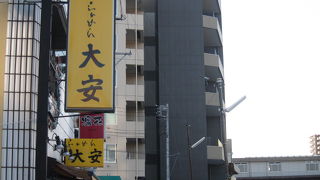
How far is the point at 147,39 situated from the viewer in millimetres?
51906

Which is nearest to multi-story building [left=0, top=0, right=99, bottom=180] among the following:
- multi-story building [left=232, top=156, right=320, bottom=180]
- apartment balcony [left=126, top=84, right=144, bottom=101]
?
apartment balcony [left=126, top=84, right=144, bottom=101]

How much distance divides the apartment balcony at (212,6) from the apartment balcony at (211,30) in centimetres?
256

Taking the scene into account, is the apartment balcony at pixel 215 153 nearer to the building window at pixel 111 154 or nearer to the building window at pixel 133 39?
the building window at pixel 111 154

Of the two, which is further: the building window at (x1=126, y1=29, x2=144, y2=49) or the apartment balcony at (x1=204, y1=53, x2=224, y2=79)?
the building window at (x1=126, y1=29, x2=144, y2=49)

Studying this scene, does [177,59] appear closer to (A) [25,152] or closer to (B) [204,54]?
(B) [204,54]

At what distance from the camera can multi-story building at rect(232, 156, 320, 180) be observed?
88.9 meters

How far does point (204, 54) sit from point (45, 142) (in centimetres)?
3656

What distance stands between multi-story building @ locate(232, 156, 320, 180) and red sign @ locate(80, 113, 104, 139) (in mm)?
61686

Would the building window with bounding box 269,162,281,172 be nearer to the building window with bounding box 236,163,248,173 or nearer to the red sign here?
the building window with bounding box 236,163,248,173

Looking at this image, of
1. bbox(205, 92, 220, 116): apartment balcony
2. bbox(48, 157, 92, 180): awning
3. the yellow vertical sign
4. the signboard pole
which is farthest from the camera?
bbox(205, 92, 220, 116): apartment balcony

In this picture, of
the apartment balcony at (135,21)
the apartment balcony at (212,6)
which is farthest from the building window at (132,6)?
the apartment balcony at (212,6)

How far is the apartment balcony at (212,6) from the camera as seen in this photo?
5269 centimetres

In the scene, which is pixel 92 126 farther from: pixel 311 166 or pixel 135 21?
pixel 311 166

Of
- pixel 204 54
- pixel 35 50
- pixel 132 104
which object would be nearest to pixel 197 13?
pixel 204 54
